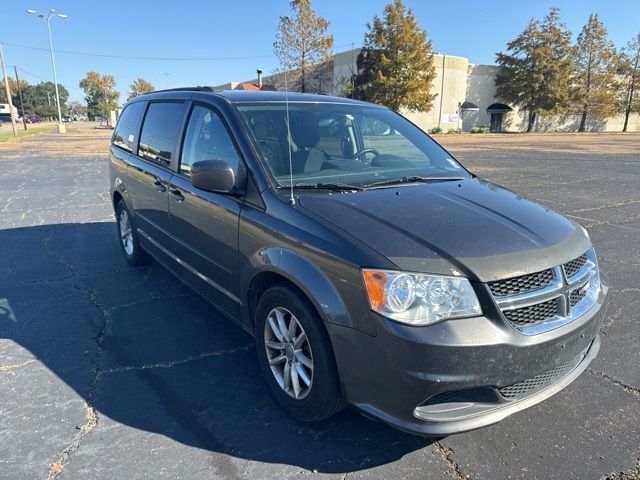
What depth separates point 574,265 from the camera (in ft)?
8.16

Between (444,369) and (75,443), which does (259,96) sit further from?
(75,443)

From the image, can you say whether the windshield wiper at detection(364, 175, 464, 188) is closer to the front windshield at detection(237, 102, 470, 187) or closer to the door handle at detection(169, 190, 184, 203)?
the front windshield at detection(237, 102, 470, 187)

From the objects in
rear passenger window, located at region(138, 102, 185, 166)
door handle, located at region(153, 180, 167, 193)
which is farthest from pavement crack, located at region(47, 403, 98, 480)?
rear passenger window, located at region(138, 102, 185, 166)

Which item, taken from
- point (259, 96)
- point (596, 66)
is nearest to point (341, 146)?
point (259, 96)

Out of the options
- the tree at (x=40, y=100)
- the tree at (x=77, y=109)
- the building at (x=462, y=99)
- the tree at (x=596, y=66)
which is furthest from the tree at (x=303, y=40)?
the tree at (x=77, y=109)

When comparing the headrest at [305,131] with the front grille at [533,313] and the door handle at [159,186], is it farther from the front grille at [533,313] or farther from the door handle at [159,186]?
the front grille at [533,313]

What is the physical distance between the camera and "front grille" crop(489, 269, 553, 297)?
214 cm

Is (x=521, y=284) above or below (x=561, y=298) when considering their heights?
above

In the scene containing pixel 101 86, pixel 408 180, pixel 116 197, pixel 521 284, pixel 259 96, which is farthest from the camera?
pixel 101 86

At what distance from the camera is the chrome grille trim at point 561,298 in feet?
7.05

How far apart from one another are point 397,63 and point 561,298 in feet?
148

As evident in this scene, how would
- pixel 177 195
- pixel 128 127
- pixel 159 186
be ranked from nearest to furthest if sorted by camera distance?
pixel 177 195 < pixel 159 186 < pixel 128 127

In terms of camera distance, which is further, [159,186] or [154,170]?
[154,170]

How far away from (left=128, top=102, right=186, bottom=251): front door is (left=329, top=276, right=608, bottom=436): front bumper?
2.44m
